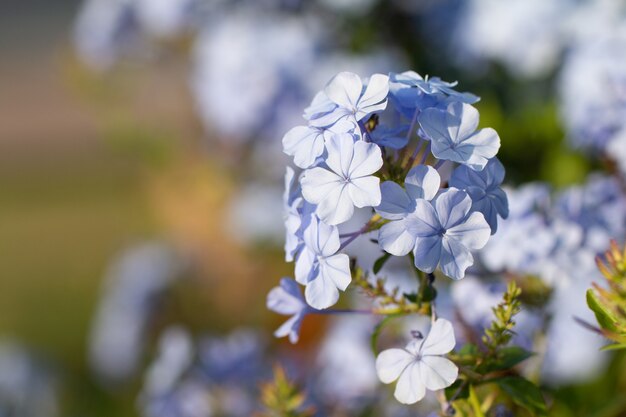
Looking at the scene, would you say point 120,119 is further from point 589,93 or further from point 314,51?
point 589,93

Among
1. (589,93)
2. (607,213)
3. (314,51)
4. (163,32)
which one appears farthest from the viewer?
(163,32)

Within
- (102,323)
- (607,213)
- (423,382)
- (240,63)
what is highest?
(423,382)

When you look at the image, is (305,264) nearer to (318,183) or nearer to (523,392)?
(318,183)

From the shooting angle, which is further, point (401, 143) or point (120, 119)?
point (120, 119)

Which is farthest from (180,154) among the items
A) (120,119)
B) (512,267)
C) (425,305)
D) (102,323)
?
(425,305)

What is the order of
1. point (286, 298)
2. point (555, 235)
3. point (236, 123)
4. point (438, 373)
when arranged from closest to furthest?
1. point (438, 373)
2. point (286, 298)
3. point (555, 235)
4. point (236, 123)

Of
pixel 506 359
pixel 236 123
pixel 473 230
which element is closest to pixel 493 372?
pixel 506 359

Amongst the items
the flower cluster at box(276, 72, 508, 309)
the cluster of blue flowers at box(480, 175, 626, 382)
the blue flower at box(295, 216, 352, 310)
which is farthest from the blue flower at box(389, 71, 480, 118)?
the cluster of blue flowers at box(480, 175, 626, 382)
